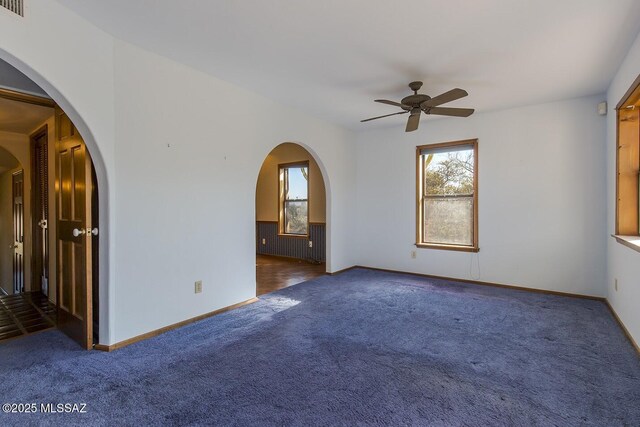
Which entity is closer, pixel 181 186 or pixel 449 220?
pixel 181 186

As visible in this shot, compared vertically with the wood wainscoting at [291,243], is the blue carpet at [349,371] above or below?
below

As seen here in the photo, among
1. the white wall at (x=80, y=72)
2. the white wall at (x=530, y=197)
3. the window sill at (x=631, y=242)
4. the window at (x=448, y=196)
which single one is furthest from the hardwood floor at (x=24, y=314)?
the window sill at (x=631, y=242)

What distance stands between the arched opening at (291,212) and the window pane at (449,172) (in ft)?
6.50

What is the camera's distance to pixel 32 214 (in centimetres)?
444

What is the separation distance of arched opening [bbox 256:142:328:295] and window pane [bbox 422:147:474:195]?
198cm

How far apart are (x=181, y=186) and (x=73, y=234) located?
963mm

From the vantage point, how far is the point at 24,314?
3.48 meters

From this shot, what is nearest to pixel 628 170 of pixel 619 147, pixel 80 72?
pixel 619 147

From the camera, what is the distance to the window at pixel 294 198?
7.02 m

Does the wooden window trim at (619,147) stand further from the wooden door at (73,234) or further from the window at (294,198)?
the window at (294,198)

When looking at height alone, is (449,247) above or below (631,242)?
below

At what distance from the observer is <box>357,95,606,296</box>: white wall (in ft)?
13.3

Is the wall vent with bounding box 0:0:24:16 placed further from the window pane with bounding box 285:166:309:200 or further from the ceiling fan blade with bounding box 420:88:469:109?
the window pane with bounding box 285:166:309:200

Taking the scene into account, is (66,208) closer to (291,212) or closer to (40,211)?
(40,211)
